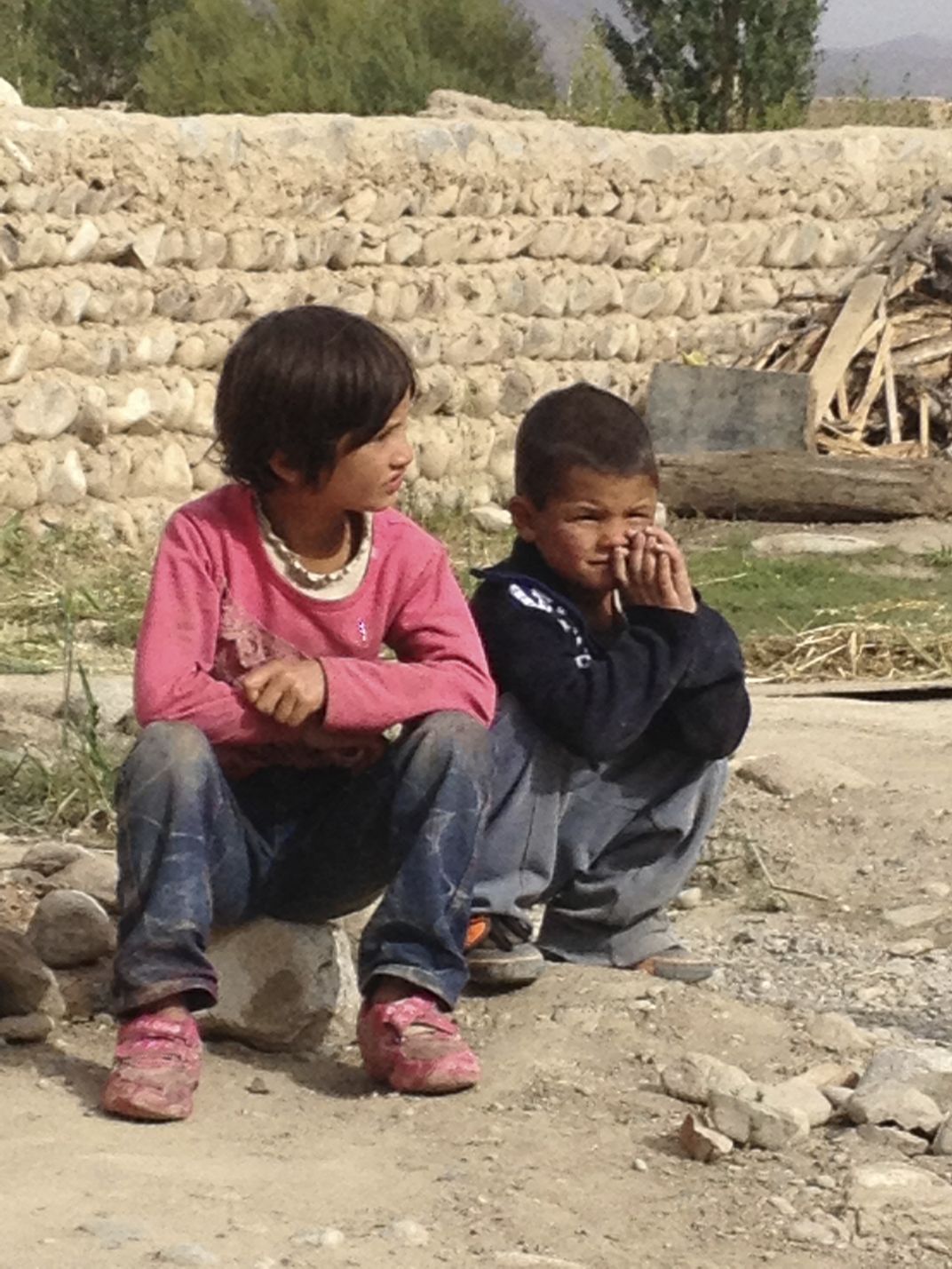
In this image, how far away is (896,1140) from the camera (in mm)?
3121

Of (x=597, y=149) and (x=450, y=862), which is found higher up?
(x=597, y=149)

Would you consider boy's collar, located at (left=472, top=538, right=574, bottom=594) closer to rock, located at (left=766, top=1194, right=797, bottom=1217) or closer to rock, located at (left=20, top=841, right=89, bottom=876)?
rock, located at (left=20, top=841, right=89, bottom=876)

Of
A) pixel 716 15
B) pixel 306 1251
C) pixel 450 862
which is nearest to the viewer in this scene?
pixel 306 1251

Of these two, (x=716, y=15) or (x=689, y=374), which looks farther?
(x=716, y=15)

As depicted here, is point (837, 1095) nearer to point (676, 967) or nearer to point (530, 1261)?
point (676, 967)

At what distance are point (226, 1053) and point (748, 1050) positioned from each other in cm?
77

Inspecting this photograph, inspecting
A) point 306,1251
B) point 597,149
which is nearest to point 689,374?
point 597,149

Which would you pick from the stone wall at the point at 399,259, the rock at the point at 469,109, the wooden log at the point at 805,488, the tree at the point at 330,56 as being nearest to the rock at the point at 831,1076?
the stone wall at the point at 399,259

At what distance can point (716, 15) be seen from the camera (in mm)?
23375

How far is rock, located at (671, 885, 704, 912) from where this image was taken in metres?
4.84

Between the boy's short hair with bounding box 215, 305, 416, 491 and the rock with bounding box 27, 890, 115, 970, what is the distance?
2.83 feet

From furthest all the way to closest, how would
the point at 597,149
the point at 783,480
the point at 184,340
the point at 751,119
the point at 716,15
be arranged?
the point at 716,15
the point at 751,119
the point at 597,149
the point at 783,480
the point at 184,340

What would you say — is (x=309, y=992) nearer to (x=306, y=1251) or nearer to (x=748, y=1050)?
(x=748, y=1050)

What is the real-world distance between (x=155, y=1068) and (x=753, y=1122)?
0.78m
